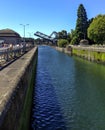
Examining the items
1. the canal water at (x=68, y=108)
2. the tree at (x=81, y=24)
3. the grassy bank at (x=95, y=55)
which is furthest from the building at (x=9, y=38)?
the canal water at (x=68, y=108)

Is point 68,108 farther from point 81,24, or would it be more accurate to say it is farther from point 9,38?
point 9,38

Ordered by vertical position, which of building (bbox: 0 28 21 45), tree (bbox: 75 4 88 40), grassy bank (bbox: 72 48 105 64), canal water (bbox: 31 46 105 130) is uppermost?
tree (bbox: 75 4 88 40)

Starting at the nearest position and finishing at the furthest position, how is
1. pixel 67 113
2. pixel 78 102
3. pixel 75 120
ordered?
pixel 75 120 → pixel 67 113 → pixel 78 102

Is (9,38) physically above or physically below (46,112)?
above

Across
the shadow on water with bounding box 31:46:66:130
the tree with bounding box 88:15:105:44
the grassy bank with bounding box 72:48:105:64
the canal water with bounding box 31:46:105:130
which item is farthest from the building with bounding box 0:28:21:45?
the shadow on water with bounding box 31:46:66:130

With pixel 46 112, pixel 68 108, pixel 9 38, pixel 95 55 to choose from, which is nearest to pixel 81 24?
pixel 9 38

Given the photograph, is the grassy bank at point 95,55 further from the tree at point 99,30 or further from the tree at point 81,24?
the tree at point 81,24

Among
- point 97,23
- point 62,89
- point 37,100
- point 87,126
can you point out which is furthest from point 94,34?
point 87,126

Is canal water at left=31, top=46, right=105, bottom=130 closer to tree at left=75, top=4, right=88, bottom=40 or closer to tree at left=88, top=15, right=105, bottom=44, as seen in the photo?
tree at left=88, top=15, right=105, bottom=44

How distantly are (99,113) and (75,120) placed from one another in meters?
2.29

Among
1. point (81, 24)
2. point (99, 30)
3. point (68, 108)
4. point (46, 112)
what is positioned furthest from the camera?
point (81, 24)

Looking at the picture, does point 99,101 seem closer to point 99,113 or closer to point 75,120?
point 99,113

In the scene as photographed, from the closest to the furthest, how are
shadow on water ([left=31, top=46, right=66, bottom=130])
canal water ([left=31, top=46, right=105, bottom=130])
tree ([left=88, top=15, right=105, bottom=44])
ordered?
shadow on water ([left=31, top=46, right=66, bottom=130]) → canal water ([left=31, top=46, right=105, bottom=130]) → tree ([left=88, top=15, right=105, bottom=44])

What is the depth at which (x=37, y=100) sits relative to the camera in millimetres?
20828
